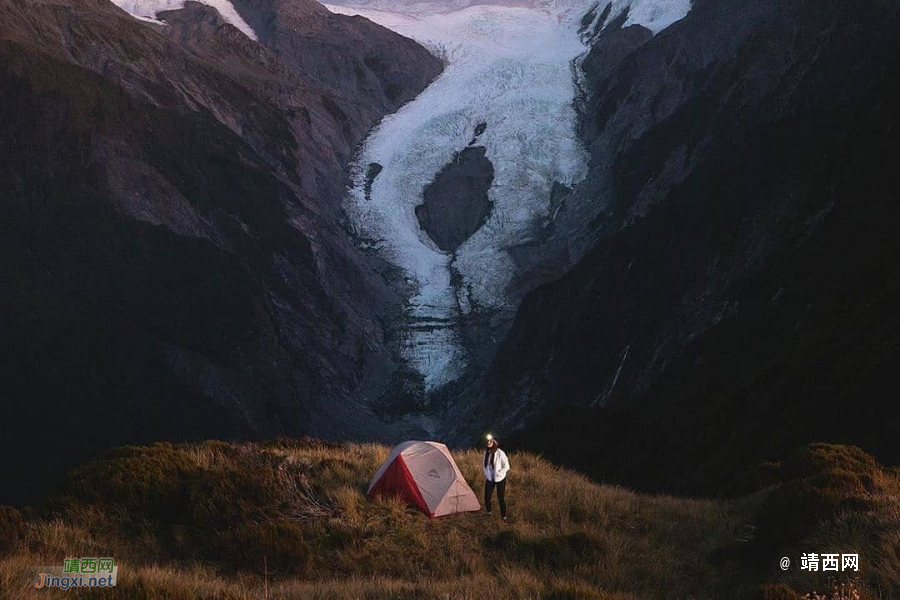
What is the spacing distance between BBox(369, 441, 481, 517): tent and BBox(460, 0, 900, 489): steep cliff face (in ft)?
23.3

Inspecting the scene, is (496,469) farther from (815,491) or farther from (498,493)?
(815,491)

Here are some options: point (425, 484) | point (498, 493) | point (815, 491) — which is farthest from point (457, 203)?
point (815, 491)

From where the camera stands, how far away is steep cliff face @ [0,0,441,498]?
43062mm

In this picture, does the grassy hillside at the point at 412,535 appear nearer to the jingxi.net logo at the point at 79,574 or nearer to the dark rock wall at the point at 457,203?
the jingxi.net logo at the point at 79,574

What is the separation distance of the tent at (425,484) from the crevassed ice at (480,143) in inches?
1798

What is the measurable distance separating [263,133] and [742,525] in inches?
2892

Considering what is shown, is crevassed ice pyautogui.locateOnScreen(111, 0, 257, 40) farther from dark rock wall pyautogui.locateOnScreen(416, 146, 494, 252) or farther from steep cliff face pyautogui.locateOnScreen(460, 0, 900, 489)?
steep cliff face pyautogui.locateOnScreen(460, 0, 900, 489)

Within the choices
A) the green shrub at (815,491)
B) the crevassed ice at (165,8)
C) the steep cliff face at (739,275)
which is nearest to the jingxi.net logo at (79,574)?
the green shrub at (815,491)

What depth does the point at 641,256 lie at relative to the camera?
46.9 meters

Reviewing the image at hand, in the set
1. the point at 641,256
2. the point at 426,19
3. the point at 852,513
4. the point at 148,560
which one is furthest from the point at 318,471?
the point at 426,19

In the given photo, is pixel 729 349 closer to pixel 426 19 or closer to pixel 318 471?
pixel 318 471

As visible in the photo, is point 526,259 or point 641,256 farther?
point 526,259

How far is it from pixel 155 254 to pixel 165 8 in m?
59.0

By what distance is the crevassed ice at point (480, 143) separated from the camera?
66.1 m
